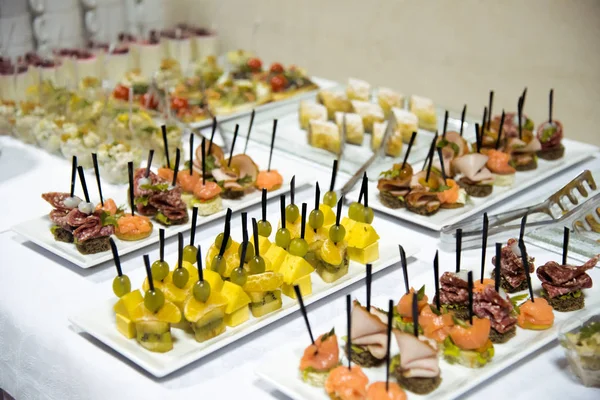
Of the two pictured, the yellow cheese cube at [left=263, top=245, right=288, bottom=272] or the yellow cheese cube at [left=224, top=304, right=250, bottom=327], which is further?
the yellow cheese cube at [left=263, top=245, right=288, bottom=272]

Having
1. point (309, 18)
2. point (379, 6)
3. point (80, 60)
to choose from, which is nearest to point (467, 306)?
point (80, 60)

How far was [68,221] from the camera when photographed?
2.48 meters

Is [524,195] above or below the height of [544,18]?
below

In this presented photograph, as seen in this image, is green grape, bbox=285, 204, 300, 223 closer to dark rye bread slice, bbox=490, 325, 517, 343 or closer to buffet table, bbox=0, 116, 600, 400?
buffet table, bbox=0, 116, 600, 400

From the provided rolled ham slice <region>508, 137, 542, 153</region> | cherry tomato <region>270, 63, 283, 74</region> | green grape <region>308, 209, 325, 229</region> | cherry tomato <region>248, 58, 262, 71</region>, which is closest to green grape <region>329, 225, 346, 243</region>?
green grape <region>308, 209, 325, 229</region>

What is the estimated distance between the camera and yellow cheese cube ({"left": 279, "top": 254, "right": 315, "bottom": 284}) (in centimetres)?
209

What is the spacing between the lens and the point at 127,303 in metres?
1.94

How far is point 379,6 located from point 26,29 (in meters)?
2.27

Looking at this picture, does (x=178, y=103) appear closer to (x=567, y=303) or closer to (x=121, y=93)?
(x=121, y=93)

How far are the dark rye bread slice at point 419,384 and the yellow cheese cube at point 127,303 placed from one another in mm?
693

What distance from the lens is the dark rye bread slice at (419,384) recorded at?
1.69 m

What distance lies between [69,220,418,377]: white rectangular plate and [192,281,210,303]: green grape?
0.11m

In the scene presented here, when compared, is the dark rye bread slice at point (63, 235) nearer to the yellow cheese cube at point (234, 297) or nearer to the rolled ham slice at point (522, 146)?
the yellow cheese cube at point (234, 297)

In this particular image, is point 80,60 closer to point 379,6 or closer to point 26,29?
point 26,29
